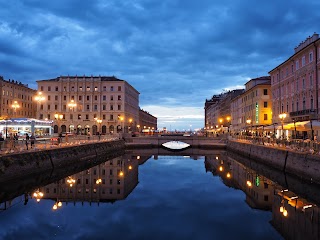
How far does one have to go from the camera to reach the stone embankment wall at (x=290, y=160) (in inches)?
967

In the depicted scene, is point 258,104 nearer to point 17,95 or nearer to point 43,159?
point 43,159

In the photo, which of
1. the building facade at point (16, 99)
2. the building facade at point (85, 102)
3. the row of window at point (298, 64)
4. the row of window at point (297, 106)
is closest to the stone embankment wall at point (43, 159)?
the row of window at point (297, 106)

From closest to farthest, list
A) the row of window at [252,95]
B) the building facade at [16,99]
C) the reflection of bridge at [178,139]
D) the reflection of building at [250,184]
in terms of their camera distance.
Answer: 1. the reflection of building at [250,184]
2. the row of window at [252,95]
3. the reflection of bridge at [178,139]
4. the building facade at [16,99]

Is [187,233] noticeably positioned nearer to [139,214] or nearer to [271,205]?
[139,214]

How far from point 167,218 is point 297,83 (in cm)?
4069

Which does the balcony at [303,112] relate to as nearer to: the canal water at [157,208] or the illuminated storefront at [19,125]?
the canal water at [157,208]

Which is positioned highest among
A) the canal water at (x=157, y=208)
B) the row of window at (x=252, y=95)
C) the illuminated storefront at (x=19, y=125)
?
the row of window at (x=252, y=95)

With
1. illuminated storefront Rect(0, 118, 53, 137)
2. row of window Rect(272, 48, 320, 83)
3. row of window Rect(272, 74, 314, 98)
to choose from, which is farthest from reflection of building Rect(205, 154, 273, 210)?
illuminated storefront Rect(0, 118, 53, 137)

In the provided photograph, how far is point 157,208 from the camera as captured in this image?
2033cm

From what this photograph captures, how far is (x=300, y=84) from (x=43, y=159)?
3877 cm

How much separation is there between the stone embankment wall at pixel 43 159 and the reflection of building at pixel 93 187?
113 inches

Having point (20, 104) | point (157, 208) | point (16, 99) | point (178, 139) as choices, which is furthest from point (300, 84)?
point (20, 104)

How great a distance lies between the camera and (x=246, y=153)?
163 feet

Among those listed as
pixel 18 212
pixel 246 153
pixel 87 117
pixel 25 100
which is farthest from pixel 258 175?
pixel 25 100
